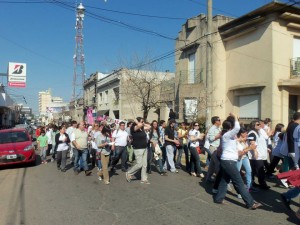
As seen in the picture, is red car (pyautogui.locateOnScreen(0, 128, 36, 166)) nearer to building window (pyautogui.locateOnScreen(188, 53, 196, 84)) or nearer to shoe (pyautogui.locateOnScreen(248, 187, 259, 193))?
shoe (pyautogui.locateOnScreen(248, 187, 259, 193))

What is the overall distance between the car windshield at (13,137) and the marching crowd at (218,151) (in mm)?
2338

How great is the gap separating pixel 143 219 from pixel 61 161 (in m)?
6.92

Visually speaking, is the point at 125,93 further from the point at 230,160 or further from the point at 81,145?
the point at 230,160

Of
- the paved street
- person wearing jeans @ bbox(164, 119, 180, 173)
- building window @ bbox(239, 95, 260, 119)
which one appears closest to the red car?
the paved street

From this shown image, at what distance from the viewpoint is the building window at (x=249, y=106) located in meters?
17.8

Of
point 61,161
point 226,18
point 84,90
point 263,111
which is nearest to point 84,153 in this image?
point 61,161

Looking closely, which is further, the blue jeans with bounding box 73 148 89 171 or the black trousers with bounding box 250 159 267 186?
the blue jeans with bounding box 73 148 89 171

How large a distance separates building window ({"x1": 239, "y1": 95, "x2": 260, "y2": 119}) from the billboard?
16.0m

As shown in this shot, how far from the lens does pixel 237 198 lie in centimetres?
736

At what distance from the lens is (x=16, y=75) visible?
2555cm

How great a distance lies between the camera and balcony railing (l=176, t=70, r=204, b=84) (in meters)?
20.9

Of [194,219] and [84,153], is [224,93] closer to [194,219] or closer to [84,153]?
[84,153]

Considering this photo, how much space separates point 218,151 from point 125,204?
7.43 feet

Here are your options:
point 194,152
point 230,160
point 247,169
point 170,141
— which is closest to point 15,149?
point 170,141
